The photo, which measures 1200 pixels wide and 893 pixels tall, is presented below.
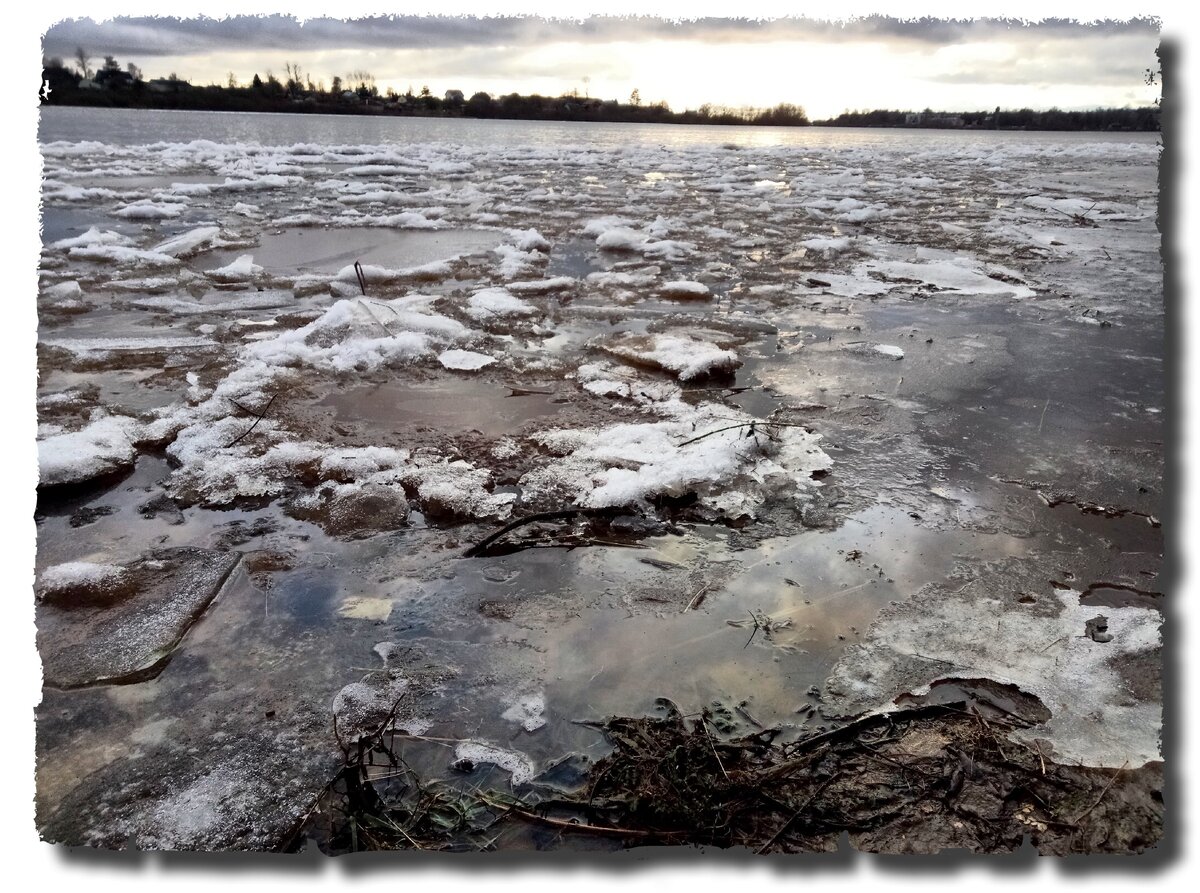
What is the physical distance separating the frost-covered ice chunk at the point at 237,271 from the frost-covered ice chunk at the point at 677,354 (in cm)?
368

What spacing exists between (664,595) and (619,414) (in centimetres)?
141

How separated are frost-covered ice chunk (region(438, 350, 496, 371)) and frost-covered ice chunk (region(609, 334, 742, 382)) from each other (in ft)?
2.43

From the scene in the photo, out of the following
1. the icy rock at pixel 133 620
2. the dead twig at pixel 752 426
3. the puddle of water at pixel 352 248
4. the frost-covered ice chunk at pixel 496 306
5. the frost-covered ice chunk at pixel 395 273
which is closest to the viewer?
the icy rock at pixel 133 620

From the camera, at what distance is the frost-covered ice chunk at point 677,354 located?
3717 mm

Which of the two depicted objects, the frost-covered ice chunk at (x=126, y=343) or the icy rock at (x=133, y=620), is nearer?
the icy rock at (x=133, y=620)

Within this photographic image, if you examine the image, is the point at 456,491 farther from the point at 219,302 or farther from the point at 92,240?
the point at 92,240

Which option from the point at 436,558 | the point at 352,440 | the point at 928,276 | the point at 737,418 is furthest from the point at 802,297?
the point at 436,558

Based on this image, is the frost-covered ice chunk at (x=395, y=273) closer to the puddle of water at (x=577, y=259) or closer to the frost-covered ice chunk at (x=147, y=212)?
the puddle of water at (x=577, y=259)

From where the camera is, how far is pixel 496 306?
505cm

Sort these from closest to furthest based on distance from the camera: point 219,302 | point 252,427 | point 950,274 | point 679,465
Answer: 1. point 679,465
2. point 252,427
3. point 219,302
4. point 950,274

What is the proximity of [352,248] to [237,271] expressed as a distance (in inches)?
62.9

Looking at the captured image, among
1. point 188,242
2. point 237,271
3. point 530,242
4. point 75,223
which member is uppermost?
point 75,223

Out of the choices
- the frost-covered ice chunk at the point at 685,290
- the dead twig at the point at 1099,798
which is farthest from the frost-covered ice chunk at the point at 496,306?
the dead twig at the point at 1099,798

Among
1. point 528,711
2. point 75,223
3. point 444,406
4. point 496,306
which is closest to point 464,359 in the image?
point 444,406
